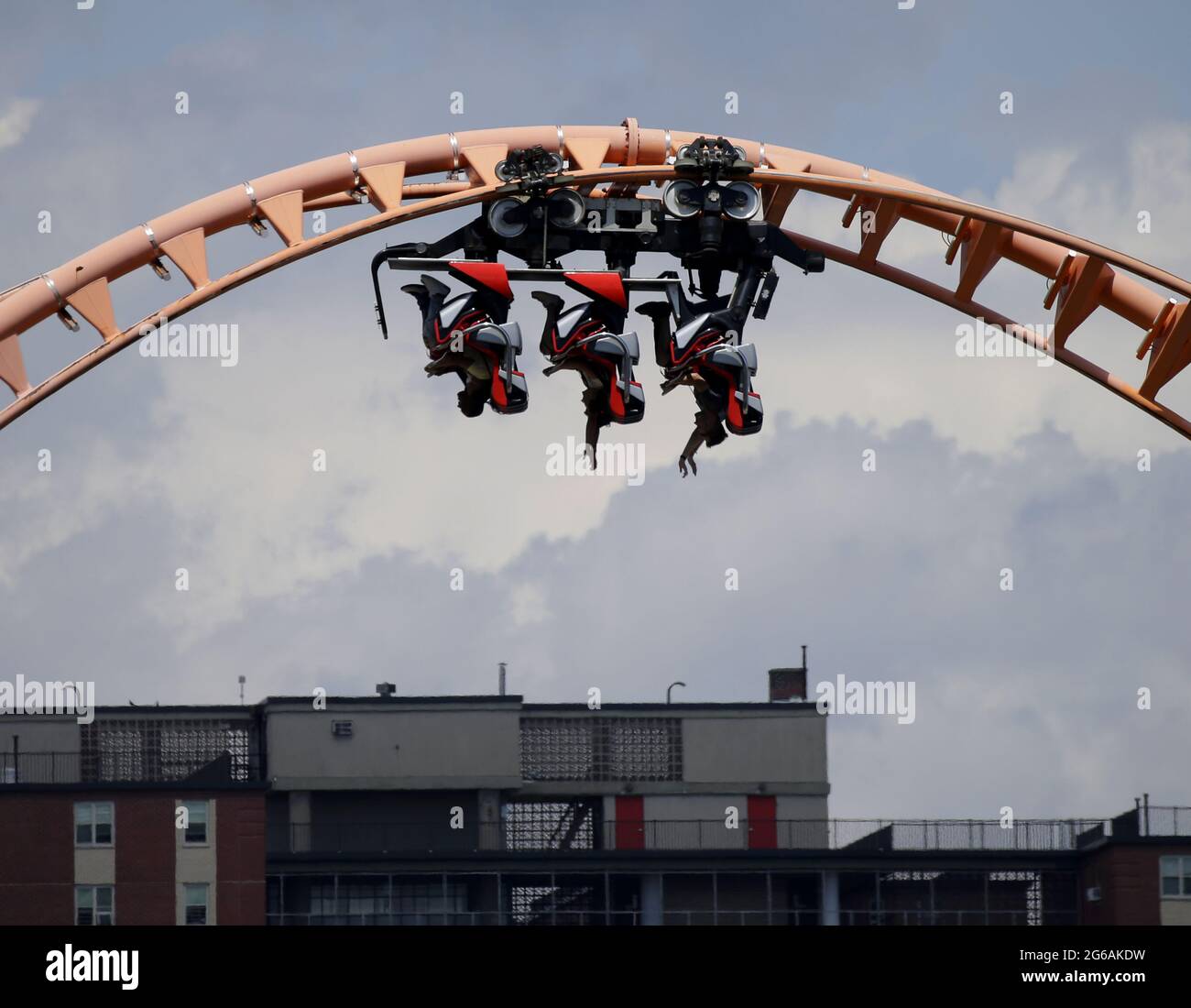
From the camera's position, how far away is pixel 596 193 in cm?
2147

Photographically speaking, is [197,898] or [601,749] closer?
[197,898]

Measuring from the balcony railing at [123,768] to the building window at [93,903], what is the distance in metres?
2.84

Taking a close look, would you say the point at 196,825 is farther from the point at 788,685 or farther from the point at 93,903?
the point at 788,685

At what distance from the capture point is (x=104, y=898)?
200 ft

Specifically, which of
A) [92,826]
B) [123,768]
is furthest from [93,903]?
[123,768]

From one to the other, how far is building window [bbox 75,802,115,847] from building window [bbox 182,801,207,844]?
1878 mm

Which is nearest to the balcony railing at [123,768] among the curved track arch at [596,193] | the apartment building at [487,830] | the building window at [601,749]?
the apartment building at [487,830]

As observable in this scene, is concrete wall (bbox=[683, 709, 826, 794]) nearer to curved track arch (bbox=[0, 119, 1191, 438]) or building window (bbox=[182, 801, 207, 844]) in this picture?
building window (bbox=[182, 801, 207, 844])

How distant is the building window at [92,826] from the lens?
61219 mm

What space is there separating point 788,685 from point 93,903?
22.2m

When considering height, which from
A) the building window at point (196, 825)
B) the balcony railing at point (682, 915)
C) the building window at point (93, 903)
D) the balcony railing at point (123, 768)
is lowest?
the balcony railing at point (682, 915)

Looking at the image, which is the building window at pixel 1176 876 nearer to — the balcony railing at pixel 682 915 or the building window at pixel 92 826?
the balcony railing at pixel 682 915

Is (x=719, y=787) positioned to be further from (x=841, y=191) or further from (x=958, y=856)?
(x=841, y=191)
